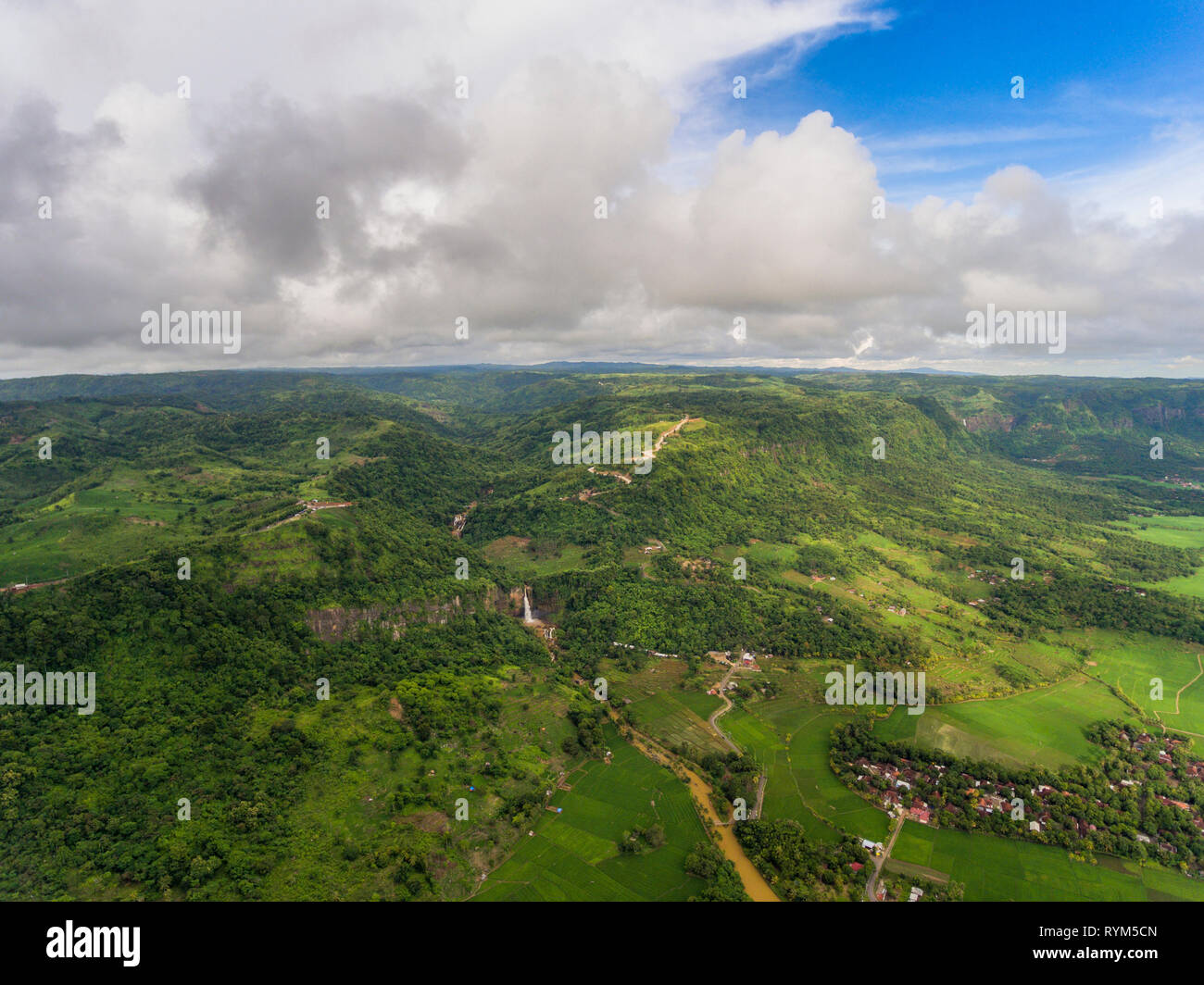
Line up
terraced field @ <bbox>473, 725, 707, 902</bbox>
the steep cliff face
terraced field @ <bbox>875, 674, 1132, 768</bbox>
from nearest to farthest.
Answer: terraced field @ <bbox>473, 725, 707, 902</bbox>, terraced field @ <bbox>875, 674, 1132, 768</bbox>, the steep cliff face

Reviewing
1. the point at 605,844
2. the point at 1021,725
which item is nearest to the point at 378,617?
the point at 605,844

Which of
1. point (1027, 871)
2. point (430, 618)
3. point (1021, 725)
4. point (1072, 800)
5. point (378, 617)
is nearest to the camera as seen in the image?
point (1027, 871)

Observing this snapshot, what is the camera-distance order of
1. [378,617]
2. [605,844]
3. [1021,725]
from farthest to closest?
[378,617], [1021,725], [605,844]

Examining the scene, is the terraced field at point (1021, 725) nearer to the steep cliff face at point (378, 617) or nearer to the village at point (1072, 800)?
the village at point (1072, 800)

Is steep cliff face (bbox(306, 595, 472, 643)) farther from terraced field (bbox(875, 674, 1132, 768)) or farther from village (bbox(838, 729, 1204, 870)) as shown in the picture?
terraced field (bbox(875, 674, 1132, 768))

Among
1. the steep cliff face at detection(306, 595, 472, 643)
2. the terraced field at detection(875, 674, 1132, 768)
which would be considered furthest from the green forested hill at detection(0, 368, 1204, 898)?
the terraced field at detection(875, 674, 1132, 768)

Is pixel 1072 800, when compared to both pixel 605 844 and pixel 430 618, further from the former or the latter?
pixel 430 618

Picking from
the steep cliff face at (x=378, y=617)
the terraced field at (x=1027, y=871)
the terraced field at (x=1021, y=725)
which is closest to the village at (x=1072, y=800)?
the terraced field at (x=1027, y=871)

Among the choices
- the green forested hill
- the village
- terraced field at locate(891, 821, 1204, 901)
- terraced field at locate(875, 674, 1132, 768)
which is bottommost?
terraced field at locate(891, 821, 1204, 901)

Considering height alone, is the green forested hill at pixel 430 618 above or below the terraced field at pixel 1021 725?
above

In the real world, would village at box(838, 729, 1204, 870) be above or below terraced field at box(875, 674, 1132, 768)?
below

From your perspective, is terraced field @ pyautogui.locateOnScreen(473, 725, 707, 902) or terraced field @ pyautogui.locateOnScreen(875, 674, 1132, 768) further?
terraced field @ pyautogui.locateOnScreen(875, 674, 1132, 768)
